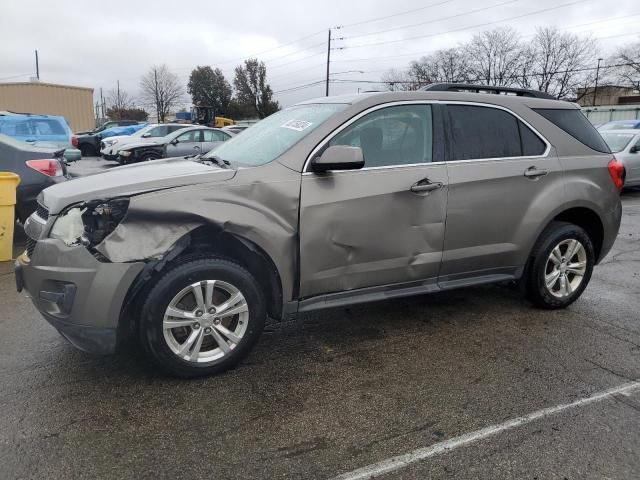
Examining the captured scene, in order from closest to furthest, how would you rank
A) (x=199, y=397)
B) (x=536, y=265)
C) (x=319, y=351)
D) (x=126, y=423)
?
(x=126, y=423) → (x=199, y=397) → (x=319, y=351) → (x=536, y=265)

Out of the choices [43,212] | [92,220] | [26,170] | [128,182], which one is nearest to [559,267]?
[128,182]

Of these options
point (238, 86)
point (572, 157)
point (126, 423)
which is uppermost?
point (238, 86)

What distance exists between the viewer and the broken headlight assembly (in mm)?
2861

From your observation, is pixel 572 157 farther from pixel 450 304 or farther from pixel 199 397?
pixel 199 397

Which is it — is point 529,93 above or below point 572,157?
above

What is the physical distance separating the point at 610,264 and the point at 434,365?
3828 mm

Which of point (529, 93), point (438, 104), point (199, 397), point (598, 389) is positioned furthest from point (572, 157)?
point (199, 397)

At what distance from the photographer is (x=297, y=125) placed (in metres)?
3.67

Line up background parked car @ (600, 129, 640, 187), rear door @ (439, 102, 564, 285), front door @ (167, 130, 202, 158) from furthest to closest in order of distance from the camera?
front door @ (167, 130, 202, 158), background parked car @ (600, 129, 640, 187), rear door @ (439, 102, 564, 285)

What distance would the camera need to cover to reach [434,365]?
11.1 feet

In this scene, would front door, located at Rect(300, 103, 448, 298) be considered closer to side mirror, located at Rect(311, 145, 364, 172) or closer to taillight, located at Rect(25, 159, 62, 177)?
side mirror, located at Rect(311, 145, 364, 172)

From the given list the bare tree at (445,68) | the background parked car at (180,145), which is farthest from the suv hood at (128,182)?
the bare tree at (445,68)

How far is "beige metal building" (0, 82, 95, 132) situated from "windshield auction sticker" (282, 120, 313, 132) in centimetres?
2643

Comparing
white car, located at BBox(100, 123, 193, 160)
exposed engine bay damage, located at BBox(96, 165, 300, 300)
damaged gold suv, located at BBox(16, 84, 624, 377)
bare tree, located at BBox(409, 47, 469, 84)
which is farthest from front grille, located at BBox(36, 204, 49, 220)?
bare tree, located at BBox(409, 47, 469, 84)
